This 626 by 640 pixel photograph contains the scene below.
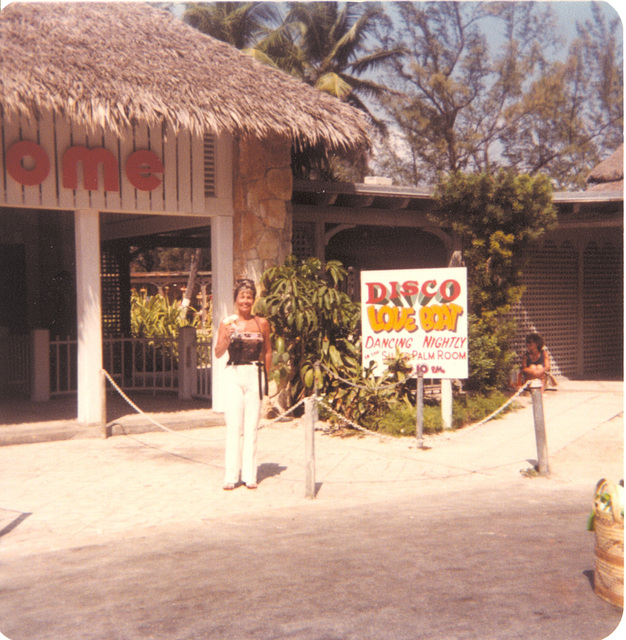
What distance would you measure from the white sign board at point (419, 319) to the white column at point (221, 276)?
5.76 ft

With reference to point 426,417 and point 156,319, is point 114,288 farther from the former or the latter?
point 426,417

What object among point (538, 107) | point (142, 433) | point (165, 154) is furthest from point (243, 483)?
point (538, 107)

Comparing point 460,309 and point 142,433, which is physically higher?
point 460,309

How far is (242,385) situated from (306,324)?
9.52 ft

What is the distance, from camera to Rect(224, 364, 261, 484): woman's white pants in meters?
6.37

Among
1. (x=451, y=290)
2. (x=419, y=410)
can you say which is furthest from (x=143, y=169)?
(x=419, y=410)

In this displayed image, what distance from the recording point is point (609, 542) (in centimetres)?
395

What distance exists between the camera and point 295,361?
9.53 metres

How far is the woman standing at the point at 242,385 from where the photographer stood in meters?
6.37

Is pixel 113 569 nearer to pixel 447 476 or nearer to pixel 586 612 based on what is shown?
pixel 586 612

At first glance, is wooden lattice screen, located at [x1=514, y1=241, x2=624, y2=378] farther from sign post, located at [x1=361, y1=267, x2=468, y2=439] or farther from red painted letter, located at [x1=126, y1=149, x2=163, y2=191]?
red painted letter, located at [x1=126, y1=149, x2=163, y2=191]

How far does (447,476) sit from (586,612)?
319 cm

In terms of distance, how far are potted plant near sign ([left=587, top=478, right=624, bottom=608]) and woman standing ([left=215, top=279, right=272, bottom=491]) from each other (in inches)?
123

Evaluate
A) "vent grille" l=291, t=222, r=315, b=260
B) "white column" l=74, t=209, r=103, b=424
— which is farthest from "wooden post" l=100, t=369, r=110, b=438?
"vent grille" l=291, t=222, r=315, b=260
